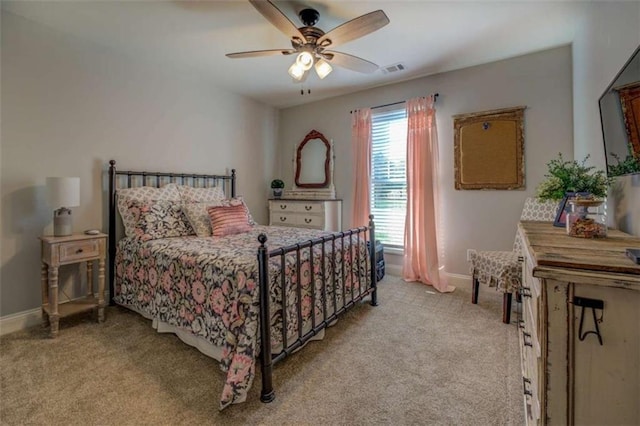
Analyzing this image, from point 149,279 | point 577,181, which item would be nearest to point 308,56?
point 577,181

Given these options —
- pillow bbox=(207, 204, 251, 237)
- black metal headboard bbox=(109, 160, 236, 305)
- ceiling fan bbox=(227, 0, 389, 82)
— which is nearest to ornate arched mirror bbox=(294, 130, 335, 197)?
black metal headboard bbox=(109, 160, 236, 305)

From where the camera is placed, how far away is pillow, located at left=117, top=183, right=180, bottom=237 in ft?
9.09

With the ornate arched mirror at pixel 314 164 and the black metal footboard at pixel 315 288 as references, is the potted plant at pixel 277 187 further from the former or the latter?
the black metal footboard at pixel 315 288

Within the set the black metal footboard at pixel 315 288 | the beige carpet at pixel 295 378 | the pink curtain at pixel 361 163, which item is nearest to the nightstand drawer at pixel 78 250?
the beige carpet at pixel 295 378

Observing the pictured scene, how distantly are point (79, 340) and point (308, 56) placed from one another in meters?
2.82

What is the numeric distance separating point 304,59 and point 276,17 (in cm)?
41

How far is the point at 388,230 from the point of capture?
13.3 ft

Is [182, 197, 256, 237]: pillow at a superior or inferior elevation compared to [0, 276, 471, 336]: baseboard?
superior

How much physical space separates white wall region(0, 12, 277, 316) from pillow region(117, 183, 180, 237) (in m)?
0.27

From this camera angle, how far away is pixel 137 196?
2.90 metres

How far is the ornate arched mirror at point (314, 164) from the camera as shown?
443 centimetres

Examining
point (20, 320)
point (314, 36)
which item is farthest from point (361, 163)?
point (20, 320)

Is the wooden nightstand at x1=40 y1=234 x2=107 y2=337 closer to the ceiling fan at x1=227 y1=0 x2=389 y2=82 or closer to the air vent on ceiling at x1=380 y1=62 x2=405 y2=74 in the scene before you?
the ceiling fan at x1=227 y1=0 x2=389 y2=82

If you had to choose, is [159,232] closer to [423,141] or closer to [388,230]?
[388,230]
